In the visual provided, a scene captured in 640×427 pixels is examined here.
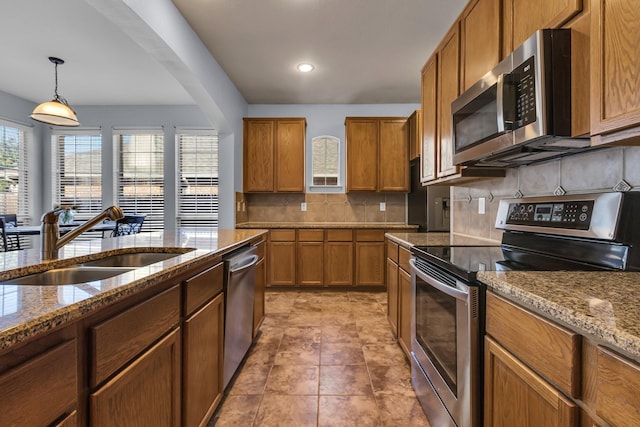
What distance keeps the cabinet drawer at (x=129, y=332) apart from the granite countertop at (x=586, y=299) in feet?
3.65

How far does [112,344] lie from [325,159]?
4.05 m

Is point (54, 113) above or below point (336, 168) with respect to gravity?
above

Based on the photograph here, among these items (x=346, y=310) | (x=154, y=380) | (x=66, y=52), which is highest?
(x=66, y=52)

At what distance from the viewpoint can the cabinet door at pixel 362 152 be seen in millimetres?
4301

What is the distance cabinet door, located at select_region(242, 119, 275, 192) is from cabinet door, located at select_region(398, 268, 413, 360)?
103 inches

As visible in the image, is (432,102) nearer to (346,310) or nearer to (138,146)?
(346,310)

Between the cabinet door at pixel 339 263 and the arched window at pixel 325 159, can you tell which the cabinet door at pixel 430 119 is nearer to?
the cabinet door at pixel 339 263

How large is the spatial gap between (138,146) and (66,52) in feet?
6.11

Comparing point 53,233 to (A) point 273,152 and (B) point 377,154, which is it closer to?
(A) point 273,152

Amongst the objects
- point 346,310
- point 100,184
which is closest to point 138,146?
point 100,184

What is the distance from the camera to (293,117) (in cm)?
460

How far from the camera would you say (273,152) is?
172 inches

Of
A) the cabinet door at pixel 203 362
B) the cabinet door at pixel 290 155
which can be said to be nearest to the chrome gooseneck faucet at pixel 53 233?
the cabinet door at pixel 203 362

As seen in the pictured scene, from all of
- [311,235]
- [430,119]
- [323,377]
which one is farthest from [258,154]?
[323,377]
